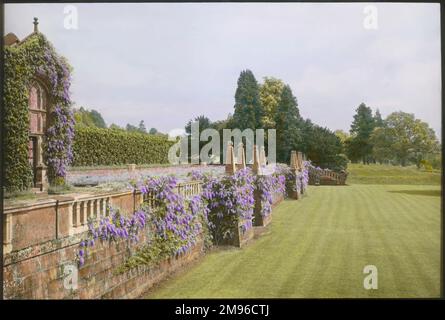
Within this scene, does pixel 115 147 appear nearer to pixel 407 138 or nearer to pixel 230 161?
pixel 230 161

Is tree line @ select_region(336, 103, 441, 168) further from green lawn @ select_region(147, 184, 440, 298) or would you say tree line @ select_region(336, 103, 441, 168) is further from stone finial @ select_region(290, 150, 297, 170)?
stone finial @ select_region(290, 150, 297, 170)

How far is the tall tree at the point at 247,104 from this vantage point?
6066 mm

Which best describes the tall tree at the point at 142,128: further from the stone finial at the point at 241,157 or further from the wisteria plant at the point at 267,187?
the wisteria plant at the point at 267,187

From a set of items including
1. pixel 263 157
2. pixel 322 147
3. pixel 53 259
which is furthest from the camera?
pixel 263 157

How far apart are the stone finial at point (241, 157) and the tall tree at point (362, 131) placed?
6.33ft

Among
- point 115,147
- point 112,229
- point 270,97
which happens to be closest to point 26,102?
→ point 115,147

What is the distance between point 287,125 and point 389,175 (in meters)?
1.88

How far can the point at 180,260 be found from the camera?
6.10 meters

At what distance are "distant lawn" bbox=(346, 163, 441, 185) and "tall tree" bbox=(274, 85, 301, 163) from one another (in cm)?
109

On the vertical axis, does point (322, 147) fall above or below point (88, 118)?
below

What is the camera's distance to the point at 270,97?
6.33 meters

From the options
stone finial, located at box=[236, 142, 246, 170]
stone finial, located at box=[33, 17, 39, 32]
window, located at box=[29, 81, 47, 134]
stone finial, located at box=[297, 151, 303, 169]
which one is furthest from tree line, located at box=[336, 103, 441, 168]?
stone finial, located at box=[33, 17, 39, 32]

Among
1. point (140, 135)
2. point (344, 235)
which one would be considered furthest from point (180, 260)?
point (344, 235)

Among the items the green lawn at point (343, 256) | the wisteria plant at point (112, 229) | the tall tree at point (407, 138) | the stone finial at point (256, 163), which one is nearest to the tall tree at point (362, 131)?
the tall tree at point (407, 138)
